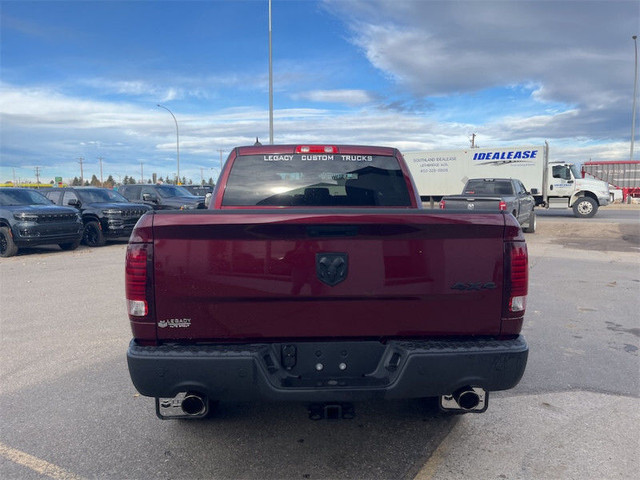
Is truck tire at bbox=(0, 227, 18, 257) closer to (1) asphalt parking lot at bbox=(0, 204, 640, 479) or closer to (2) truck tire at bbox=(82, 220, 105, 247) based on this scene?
(2) truck tire at bbox=(82, 220, 105, 247)

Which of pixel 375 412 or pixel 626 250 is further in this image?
pixel 626 250

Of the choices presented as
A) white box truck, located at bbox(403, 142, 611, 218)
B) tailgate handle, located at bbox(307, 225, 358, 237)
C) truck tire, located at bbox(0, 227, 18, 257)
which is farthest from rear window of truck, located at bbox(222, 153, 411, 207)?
white box truck, located at bbox(403, 142, 611, 218)

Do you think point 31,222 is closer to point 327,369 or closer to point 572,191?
point 327,369

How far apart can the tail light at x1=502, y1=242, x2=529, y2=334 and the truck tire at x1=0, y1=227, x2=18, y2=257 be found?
1317cm

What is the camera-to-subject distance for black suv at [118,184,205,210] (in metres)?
19.2

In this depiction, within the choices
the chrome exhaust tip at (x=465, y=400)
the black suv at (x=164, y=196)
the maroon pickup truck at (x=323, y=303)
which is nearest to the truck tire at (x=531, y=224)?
the black suv at (x=164, y=196)

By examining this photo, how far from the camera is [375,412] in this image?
3840 millimetres

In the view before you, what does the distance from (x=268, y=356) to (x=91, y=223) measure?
46.3ft

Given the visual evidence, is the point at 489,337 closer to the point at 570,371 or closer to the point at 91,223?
the point at 570,371

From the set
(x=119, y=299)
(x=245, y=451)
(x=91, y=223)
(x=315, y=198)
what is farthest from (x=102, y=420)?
(x=91, y=223)

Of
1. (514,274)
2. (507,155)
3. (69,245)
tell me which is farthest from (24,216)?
(507,155)

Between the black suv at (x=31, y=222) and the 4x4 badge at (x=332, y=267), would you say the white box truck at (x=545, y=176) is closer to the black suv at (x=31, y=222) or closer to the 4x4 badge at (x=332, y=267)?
the black suv at (x=31, y=222)

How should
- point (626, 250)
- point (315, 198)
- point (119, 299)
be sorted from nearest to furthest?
point (315, 198) → point (119, 299) → point (626, 250)

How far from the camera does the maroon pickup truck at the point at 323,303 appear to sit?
8.91 feet
